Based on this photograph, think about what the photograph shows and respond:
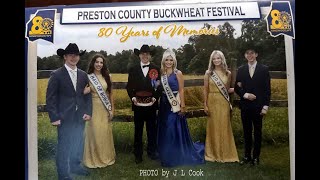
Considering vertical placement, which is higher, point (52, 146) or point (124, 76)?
point (124, 76)

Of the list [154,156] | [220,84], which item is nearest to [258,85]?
[220,84]

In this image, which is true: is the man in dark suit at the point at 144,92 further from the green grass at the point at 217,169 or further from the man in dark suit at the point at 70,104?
the man in dark suit at the point at 70,104

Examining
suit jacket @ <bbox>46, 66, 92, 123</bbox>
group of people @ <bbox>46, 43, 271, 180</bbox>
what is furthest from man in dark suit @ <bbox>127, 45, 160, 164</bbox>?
suit jacket @ <bbox>46, 66, 92, 123</bbox>

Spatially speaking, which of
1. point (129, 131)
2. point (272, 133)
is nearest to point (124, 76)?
point (129, 131)

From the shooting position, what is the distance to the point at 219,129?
1543 mm

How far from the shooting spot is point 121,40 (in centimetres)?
157

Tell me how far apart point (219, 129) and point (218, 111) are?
0.26 ft

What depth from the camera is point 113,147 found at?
5.19 ft

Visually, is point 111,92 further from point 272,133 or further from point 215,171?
point 272,133

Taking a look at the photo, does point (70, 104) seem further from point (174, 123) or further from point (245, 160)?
point (245, 160)

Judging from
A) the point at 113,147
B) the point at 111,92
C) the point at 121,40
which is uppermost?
the point at 121,40

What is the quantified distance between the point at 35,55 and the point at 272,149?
114 centimetres

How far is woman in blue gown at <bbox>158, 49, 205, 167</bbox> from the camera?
1.55 meters

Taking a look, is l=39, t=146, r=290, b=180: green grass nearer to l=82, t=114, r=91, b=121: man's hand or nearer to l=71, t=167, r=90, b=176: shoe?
l=71, t=167, r=90, b=176: shoe
